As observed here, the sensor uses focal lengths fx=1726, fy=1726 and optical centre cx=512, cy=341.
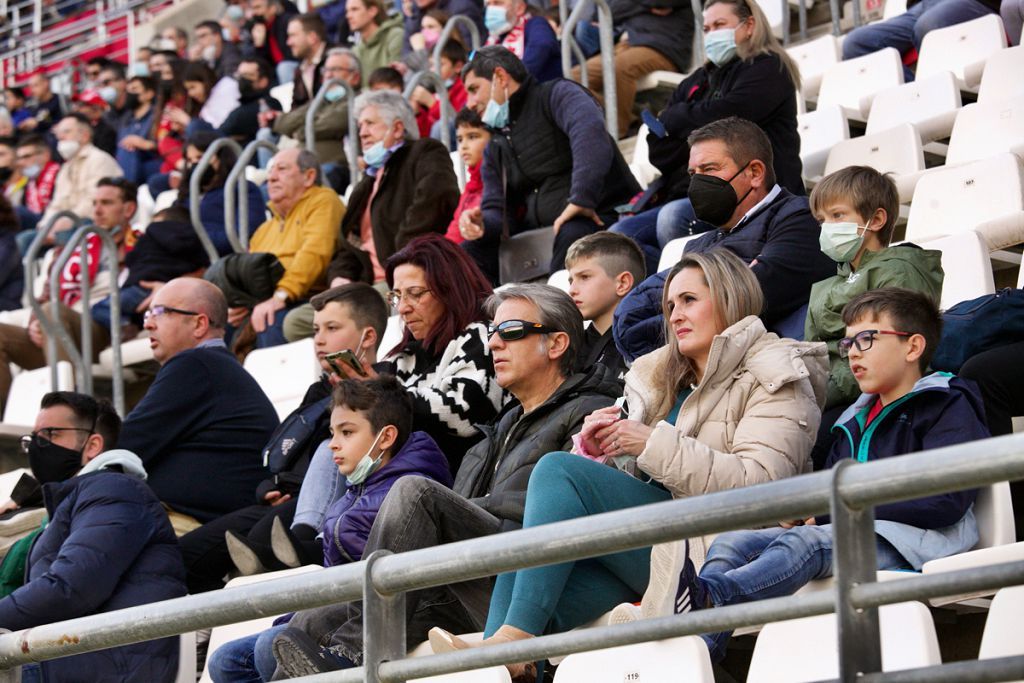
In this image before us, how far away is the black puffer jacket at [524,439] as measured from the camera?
4.02m

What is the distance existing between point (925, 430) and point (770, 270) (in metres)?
1.10

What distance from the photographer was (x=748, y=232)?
4840mm

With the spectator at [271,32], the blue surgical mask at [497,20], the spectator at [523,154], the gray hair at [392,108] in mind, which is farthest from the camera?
the spectator at [271,32]

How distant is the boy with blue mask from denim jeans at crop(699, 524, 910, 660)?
726 mm

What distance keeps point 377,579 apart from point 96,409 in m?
2.99

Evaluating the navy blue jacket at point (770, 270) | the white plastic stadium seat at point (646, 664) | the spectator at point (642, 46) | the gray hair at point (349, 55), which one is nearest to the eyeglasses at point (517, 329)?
the navy blue jacket at point (770, 270)

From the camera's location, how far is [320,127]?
895 centimetres

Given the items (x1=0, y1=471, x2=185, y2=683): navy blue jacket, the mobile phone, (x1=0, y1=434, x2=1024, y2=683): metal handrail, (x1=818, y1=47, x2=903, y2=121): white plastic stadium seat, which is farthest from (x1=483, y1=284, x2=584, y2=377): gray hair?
(x1=818, y1=47, x2=903, y2=121): white plastic stadium seat

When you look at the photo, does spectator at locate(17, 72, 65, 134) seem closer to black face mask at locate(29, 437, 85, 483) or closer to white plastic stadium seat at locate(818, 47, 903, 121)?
white plastic stadium seat at locate(818, 47, 903, 121)

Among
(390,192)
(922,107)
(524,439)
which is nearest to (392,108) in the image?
(390,192)

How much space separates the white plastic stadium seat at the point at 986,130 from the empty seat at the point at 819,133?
61 cm

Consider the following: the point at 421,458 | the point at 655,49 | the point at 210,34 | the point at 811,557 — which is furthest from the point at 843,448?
the point at 210,34

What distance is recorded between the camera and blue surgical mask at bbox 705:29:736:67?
5.95 metres

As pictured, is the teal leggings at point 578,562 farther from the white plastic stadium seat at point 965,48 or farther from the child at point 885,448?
the white plastic stadium seat at point 965,48
